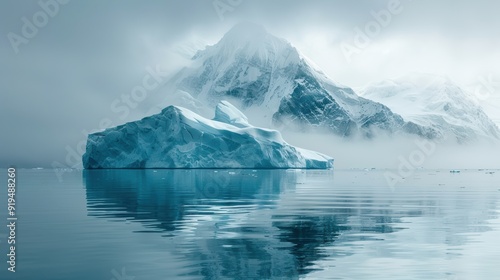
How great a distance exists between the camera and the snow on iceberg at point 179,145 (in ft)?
372

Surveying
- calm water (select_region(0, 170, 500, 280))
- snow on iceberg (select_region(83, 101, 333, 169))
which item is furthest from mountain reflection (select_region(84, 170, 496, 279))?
snow on iceberg (select_region(83, 101, 333, 169))

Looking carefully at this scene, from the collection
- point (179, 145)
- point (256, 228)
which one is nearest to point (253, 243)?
point (256, 228)

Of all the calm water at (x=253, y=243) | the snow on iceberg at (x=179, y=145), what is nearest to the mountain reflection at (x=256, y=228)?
the calm water at (x=253, y=243)

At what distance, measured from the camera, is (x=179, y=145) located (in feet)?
374

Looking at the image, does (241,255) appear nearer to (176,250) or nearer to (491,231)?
(176,250)

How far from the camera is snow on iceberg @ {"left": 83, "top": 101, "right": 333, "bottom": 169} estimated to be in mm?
113250

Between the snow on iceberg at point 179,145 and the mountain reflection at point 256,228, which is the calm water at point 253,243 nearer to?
the mountain reflection at point 256,228

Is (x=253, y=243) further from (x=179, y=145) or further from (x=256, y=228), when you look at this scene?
(x=179, y=145)

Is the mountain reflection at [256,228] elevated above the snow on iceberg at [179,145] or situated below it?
below

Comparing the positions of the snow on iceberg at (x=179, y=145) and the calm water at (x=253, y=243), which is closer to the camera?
the calm water at (x=253, y=243)

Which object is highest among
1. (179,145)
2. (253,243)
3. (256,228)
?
(179,145)

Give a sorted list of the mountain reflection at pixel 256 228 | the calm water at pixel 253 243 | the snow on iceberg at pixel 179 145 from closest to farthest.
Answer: the calm water at pixel 253 243 < the mountain reflection at pixel 256 228 < the snow on iceberg at pixel 179 145

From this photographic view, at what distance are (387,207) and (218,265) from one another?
21.6 meters

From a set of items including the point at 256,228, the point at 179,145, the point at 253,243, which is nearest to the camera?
the point at 253,243
